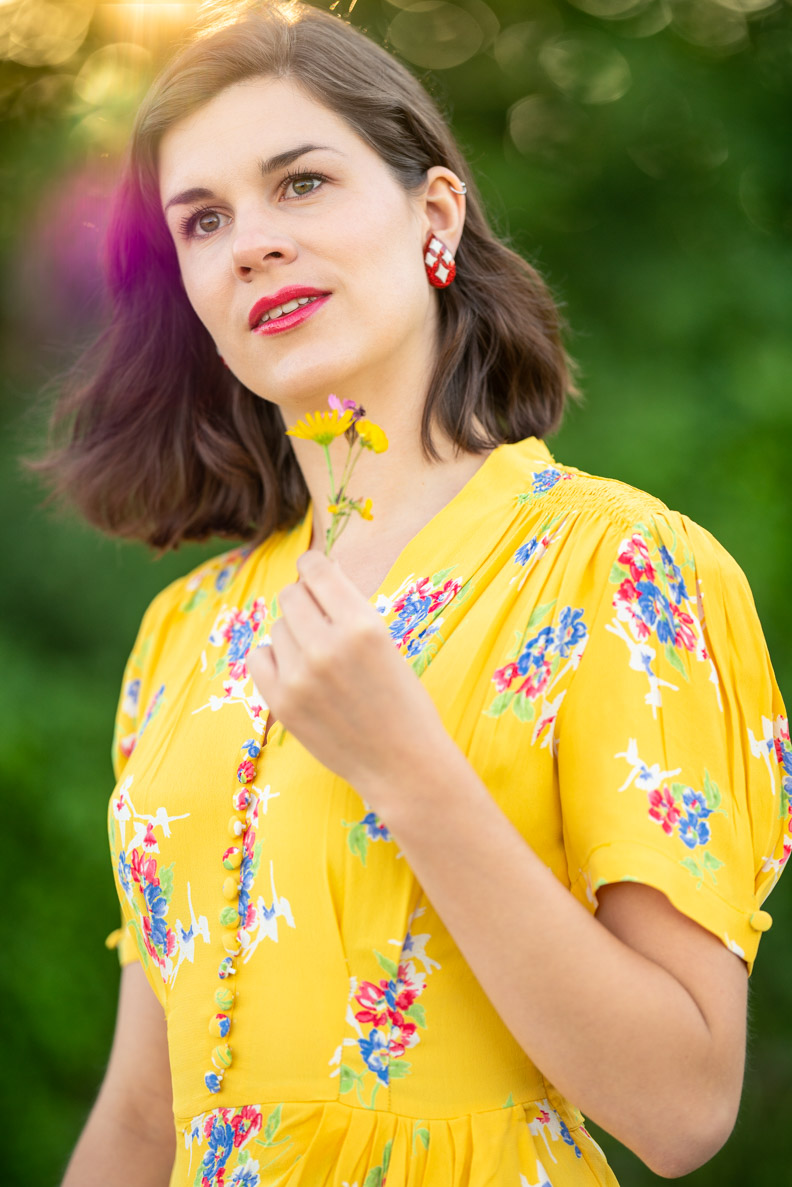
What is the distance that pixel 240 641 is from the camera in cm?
178

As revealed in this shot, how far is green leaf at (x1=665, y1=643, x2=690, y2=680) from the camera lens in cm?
129

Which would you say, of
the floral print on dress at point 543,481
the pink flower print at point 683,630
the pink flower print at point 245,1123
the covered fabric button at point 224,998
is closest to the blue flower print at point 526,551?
the floral print on dress at point 543,481

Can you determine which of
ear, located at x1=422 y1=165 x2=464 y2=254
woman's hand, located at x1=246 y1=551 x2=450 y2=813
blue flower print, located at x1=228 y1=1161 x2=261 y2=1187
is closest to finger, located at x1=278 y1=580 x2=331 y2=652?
woman's hand, located at x1=246 y1=551 x2=450 y2=813

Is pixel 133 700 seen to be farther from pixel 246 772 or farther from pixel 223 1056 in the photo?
pixel 223 1056

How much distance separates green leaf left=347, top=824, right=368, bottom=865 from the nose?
79cm

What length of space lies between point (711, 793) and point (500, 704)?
26cm

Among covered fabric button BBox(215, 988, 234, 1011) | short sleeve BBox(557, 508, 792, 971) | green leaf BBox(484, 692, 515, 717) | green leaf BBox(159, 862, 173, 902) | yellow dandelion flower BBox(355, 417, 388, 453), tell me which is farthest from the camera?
green leaf BBox(159, 862, 173, 902)

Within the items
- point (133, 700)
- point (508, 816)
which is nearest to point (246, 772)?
point (508, 816)

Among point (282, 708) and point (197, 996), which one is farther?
point (197, 996)

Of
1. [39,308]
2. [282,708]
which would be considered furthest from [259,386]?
[39,308]

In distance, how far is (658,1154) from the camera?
46.7 inches

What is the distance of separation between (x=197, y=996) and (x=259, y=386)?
87cm

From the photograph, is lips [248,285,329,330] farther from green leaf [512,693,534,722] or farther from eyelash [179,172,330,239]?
green leaf [512,693,534,722]

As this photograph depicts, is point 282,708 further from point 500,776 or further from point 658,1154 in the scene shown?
point 658,1154
